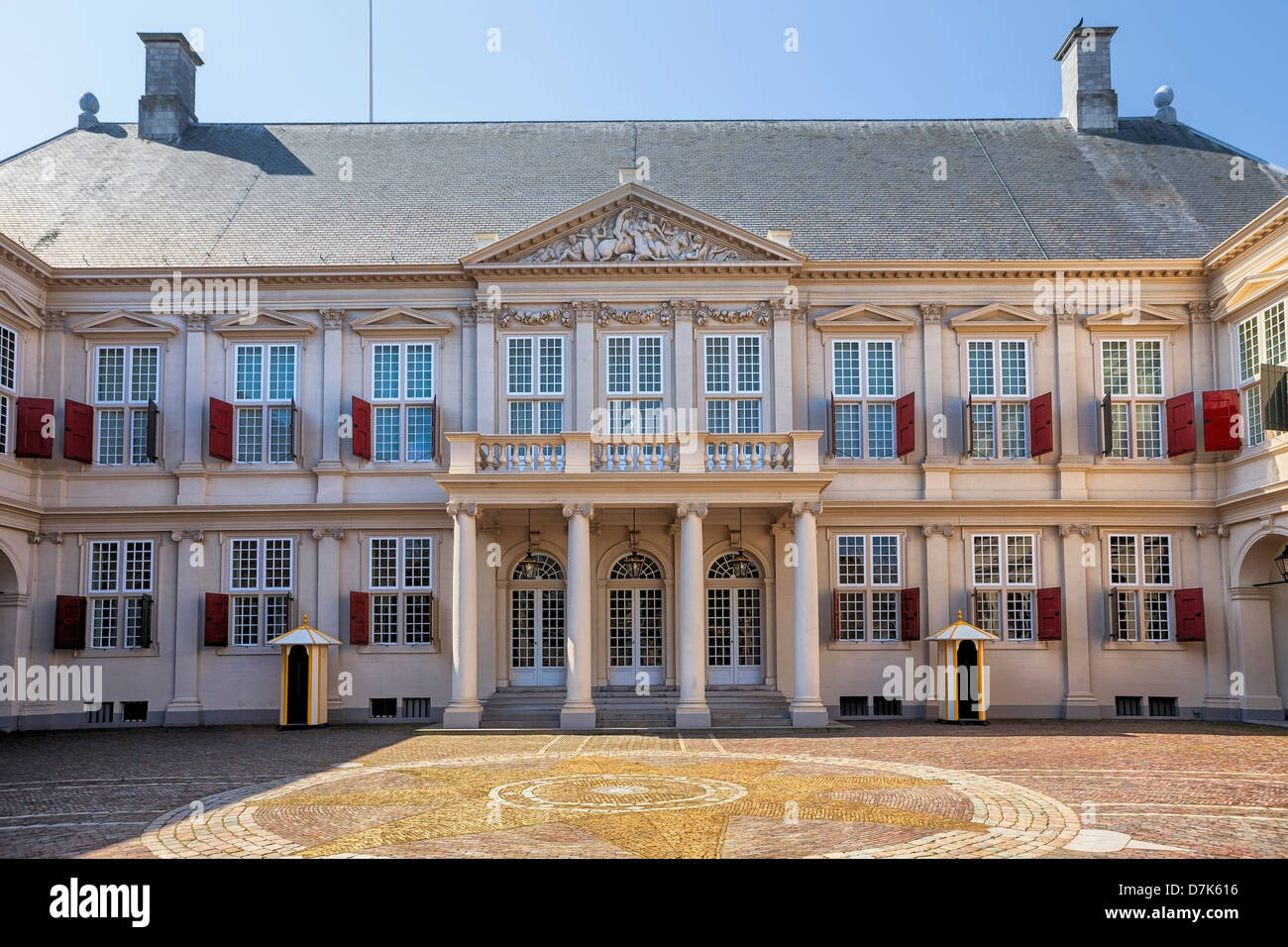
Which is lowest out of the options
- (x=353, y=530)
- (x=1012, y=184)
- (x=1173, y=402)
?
(x=353, y=530)

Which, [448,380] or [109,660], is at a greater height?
[448,380]

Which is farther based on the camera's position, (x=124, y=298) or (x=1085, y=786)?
(x=124, y=298)

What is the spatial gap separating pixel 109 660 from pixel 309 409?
6491 mm

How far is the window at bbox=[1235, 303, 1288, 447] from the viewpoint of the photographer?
21.4m

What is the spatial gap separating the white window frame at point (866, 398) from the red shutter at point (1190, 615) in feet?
21.0

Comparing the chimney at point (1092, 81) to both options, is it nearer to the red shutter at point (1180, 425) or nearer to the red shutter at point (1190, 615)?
the red shutter at point (1180, 425)

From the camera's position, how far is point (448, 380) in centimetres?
2438

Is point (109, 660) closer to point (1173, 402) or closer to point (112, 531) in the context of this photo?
point (112, 531)

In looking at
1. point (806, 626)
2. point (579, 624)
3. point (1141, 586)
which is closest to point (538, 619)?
point (579, 624)

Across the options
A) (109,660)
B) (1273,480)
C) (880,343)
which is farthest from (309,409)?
(1273,480)

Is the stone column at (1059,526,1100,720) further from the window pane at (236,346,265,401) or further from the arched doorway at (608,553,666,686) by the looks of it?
the window pane at (236,346,265,401)

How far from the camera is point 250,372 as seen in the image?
80.1 feet
